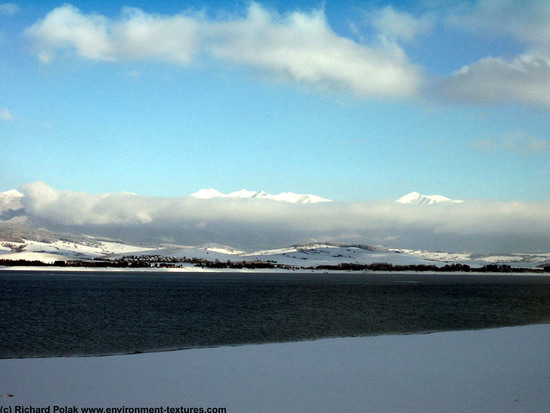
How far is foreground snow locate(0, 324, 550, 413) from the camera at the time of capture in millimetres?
15266

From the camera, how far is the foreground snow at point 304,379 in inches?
601

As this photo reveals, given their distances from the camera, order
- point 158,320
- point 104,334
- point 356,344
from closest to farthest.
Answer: point 356,344 < point 104,334 < point 158,320

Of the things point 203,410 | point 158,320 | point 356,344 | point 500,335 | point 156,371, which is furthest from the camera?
point 158,320

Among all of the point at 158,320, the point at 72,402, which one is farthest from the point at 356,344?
the point at 158,320

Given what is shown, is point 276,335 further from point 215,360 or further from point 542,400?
point 542,400

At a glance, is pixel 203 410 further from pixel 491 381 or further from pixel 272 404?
pixel 491 381

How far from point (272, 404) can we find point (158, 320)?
28808 millimetres

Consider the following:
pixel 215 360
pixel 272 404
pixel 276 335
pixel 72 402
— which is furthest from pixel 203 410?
pixel 276 335

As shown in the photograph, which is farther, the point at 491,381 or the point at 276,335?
the point at 276,335

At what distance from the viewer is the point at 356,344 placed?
25594 millimetres

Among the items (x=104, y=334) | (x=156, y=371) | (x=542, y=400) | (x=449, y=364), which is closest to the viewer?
(x=542, y=400)

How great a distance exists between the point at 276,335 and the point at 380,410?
780 inches

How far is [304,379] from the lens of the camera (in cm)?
1812

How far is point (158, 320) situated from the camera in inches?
1667
